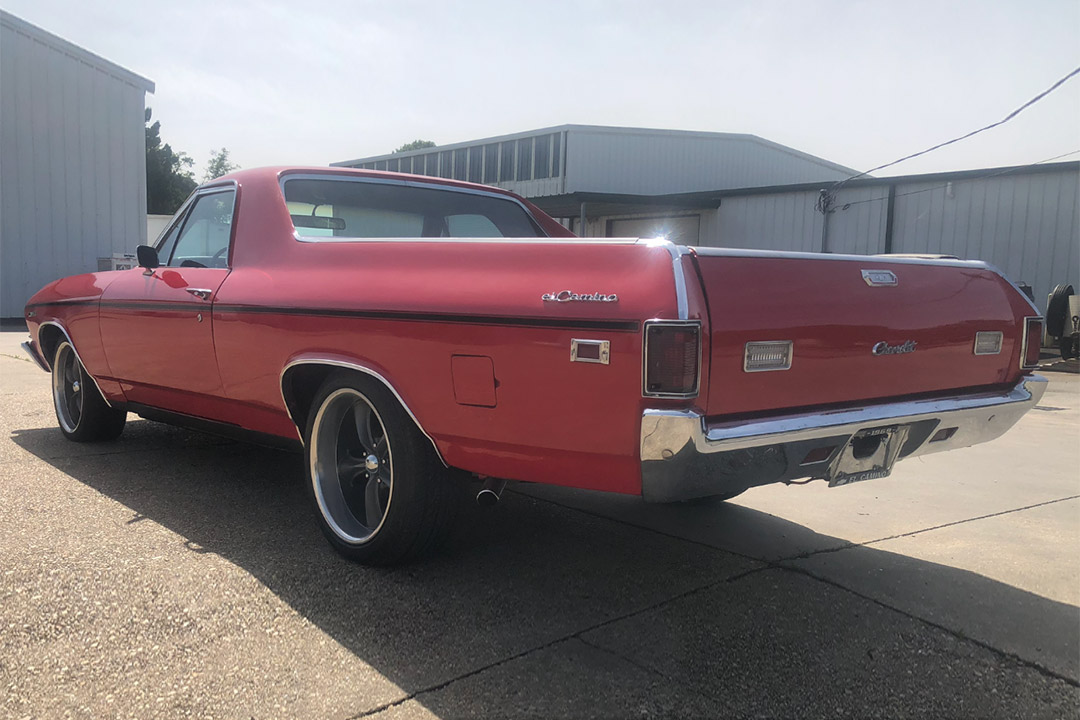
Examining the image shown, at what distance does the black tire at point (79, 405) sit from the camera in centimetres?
502

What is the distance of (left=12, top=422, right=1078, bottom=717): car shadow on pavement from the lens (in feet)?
7.43

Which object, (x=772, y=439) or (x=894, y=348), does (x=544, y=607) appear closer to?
(x=772, y=439)

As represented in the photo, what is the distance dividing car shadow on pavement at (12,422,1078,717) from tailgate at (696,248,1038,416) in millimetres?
737

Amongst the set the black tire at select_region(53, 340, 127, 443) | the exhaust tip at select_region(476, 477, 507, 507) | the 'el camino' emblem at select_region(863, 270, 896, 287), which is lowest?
the black tire at select_region(53, 340, 127, 443)

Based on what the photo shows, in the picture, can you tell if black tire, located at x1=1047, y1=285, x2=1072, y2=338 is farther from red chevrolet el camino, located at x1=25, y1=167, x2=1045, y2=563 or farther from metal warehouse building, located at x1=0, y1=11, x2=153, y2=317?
metal warehouse building, located at x1=0, y1=11, x2=153, y2=317

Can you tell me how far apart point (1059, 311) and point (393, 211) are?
Result: 11689mm

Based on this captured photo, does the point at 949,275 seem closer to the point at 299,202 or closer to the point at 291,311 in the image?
the point at 291,311

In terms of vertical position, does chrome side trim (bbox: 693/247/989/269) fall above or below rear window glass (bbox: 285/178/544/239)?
below

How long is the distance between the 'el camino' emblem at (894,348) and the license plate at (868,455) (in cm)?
25

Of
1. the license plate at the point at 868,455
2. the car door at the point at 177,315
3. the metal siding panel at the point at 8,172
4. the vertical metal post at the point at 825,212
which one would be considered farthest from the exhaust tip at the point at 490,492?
the metal siding panel at the point at 8,172

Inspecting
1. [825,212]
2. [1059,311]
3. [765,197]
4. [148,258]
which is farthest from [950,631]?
[765,197]

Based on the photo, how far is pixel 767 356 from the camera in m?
2.51

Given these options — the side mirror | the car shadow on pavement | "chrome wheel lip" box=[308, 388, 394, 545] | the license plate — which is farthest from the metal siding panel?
the license plate

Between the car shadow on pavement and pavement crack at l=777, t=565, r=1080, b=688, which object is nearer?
the car shadow on pavement
